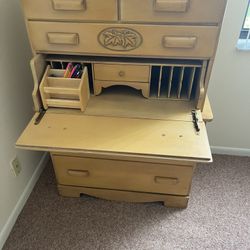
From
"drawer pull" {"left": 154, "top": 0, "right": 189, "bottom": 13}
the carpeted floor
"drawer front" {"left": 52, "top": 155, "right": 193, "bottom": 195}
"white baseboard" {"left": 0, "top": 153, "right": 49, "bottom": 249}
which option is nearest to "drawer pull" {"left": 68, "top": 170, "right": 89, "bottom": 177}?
"drawer front" {"left": 52, "top": 155, "right": 193, "bottom": 195}

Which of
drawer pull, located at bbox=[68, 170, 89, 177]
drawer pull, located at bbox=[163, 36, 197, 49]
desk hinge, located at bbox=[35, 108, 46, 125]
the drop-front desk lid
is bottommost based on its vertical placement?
drawer pull, located at bbox=[68, 170, 89, 177]

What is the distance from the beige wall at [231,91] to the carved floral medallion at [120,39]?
539mm

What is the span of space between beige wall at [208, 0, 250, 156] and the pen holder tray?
0.75 meters

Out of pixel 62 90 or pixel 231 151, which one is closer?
pixel 62 90

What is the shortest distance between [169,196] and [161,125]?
0.45 m

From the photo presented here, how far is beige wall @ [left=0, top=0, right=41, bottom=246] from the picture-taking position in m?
1.15

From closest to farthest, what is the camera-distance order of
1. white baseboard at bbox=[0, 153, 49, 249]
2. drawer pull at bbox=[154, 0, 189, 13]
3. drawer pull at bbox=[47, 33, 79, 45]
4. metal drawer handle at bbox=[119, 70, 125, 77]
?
drawer pull at bbox=[154, 0, 189, 13]
drawer pull at bbox=[47, 33, 79, 45]
metal drawer handle at bbox=[119, 70, 125, 77]
white baseboard at bbox=[0, 153, 49, 249]

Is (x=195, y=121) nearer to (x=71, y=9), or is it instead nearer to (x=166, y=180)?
(x=166, y=180)

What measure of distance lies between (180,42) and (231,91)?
2.09 ft

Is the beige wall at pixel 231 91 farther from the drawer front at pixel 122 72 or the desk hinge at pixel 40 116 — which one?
the desk hinge at pixel 40 116

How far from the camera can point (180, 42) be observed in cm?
99

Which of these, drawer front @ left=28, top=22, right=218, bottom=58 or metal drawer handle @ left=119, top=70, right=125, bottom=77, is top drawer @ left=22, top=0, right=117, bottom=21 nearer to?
drawer front @ left=28, top=22, right=218, bottom=58

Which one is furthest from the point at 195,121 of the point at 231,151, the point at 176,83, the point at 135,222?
the point at 231,151

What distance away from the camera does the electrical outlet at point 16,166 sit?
1.28 meters
